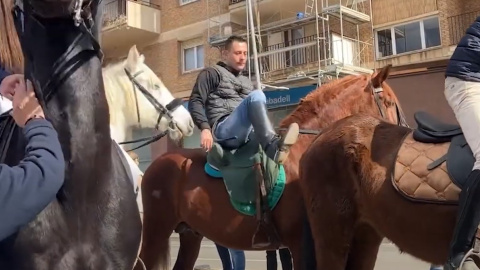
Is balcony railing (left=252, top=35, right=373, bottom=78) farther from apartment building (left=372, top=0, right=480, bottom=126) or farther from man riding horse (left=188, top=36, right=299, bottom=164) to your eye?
man riding horse (left=188, top=36, right=299, bottom=164)

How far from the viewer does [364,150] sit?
3924mm

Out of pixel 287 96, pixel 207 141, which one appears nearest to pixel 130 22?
pixel 287 96

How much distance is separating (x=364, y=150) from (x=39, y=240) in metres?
2.65

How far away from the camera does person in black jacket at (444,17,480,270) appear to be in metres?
3.19

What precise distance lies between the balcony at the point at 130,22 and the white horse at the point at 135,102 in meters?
16.3

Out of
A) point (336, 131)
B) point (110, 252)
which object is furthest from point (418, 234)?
point (110, 252)

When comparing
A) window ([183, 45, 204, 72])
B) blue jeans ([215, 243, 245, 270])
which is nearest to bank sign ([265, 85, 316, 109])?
window ([183, 45, 204, 72])

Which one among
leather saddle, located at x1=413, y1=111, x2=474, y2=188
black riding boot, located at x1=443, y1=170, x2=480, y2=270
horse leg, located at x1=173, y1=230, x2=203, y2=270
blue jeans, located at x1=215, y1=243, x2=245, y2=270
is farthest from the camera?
blue jeans, located at x1=215, y1=243, x2=245, y2=270

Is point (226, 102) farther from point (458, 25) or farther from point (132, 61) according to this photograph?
point (458, 25)

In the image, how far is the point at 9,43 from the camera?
79.1 inches

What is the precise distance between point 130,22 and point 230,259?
56.3 ft

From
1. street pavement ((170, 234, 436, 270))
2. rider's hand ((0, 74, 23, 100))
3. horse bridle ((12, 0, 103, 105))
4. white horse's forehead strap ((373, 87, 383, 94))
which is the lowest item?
street pavement ((170, 234, 436, 270))

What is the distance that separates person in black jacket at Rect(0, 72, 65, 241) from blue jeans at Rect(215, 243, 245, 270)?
4.47 meters

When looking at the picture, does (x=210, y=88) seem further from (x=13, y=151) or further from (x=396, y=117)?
(x=13, y=151)
